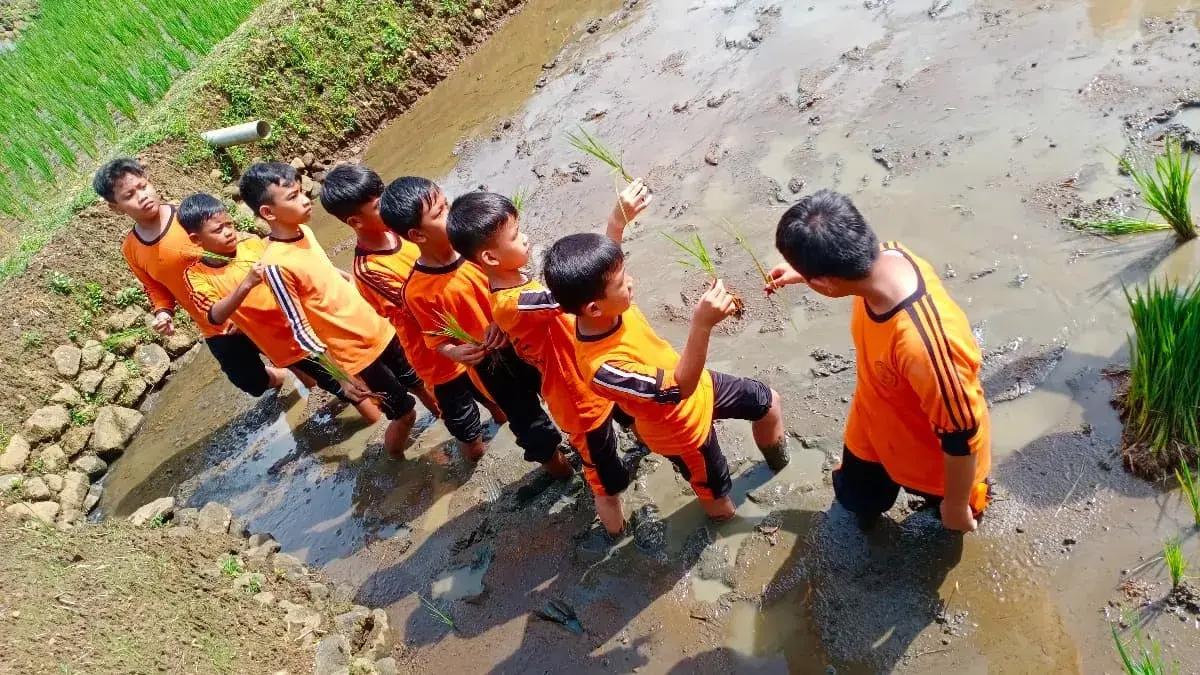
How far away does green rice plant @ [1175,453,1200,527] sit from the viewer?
2270mm

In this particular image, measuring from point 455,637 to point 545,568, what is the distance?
18.8 inches

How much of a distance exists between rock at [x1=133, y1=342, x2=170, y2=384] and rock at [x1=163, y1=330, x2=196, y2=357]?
5cm

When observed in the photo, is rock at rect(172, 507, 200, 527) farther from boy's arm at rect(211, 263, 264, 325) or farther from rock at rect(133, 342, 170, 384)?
rock at rect(133, 342, 170, 384)

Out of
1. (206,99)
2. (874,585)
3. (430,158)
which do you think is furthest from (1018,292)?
(206,99)

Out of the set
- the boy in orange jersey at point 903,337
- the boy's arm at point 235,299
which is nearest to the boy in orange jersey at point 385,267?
the boy's arm at point 235,299

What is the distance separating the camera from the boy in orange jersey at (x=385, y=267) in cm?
297

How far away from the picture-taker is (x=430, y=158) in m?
6.72

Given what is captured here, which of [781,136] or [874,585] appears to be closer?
[874,585]

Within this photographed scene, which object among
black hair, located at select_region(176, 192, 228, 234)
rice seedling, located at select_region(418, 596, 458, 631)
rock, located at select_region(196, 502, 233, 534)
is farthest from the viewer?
rock, located at select_region(196, 502, 233, 534)

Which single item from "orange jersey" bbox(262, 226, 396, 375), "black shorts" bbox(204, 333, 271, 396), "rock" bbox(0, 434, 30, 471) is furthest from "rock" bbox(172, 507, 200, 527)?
"rock" bbox(0, 434, 30, 471)

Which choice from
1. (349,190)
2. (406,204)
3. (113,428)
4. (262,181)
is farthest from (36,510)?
(406,204)

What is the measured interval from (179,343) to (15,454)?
126 cm

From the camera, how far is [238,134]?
6.36 m

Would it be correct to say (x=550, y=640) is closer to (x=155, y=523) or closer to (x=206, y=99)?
(x=155, y=523)
